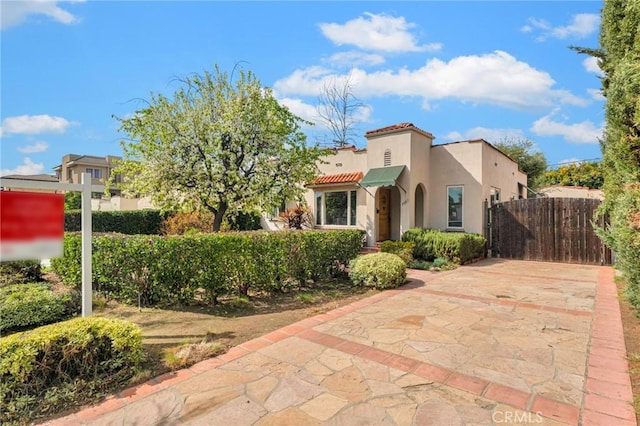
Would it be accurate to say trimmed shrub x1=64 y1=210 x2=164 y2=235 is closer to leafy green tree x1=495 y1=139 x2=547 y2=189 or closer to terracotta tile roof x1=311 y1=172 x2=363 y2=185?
terracotta tile roof x1=311 y1=172 x2=363 y2=185

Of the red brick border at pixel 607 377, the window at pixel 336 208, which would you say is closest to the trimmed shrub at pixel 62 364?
the red brick border at pixel 607 377

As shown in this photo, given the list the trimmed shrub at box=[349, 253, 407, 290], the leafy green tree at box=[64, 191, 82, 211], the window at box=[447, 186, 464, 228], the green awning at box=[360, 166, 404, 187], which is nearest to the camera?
the trimmed shrub at box=[349, 253, 407, 290]

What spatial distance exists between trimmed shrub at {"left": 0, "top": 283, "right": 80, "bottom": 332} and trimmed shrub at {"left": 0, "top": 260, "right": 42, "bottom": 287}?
84.1 inches

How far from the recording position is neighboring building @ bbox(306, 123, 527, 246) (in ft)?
50.6

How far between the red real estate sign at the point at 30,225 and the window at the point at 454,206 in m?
15.4

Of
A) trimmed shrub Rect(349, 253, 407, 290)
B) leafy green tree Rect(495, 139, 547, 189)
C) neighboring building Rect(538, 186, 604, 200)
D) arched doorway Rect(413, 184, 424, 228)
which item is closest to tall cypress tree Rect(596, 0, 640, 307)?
trimmed shrub Rect(349, 253, 407, 290)

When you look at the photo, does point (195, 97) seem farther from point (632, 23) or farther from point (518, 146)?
point (518, 146)

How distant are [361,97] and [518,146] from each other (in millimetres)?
17043

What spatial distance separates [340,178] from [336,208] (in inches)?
67.9

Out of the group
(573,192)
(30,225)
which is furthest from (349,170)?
(573,192)

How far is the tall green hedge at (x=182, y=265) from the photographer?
22.9 ft

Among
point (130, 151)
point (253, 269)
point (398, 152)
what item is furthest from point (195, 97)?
point (398, 152)

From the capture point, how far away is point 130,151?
38.0 ft

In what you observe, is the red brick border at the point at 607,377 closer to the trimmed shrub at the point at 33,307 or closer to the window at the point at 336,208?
the trimmed shrub at the point at 33,307
